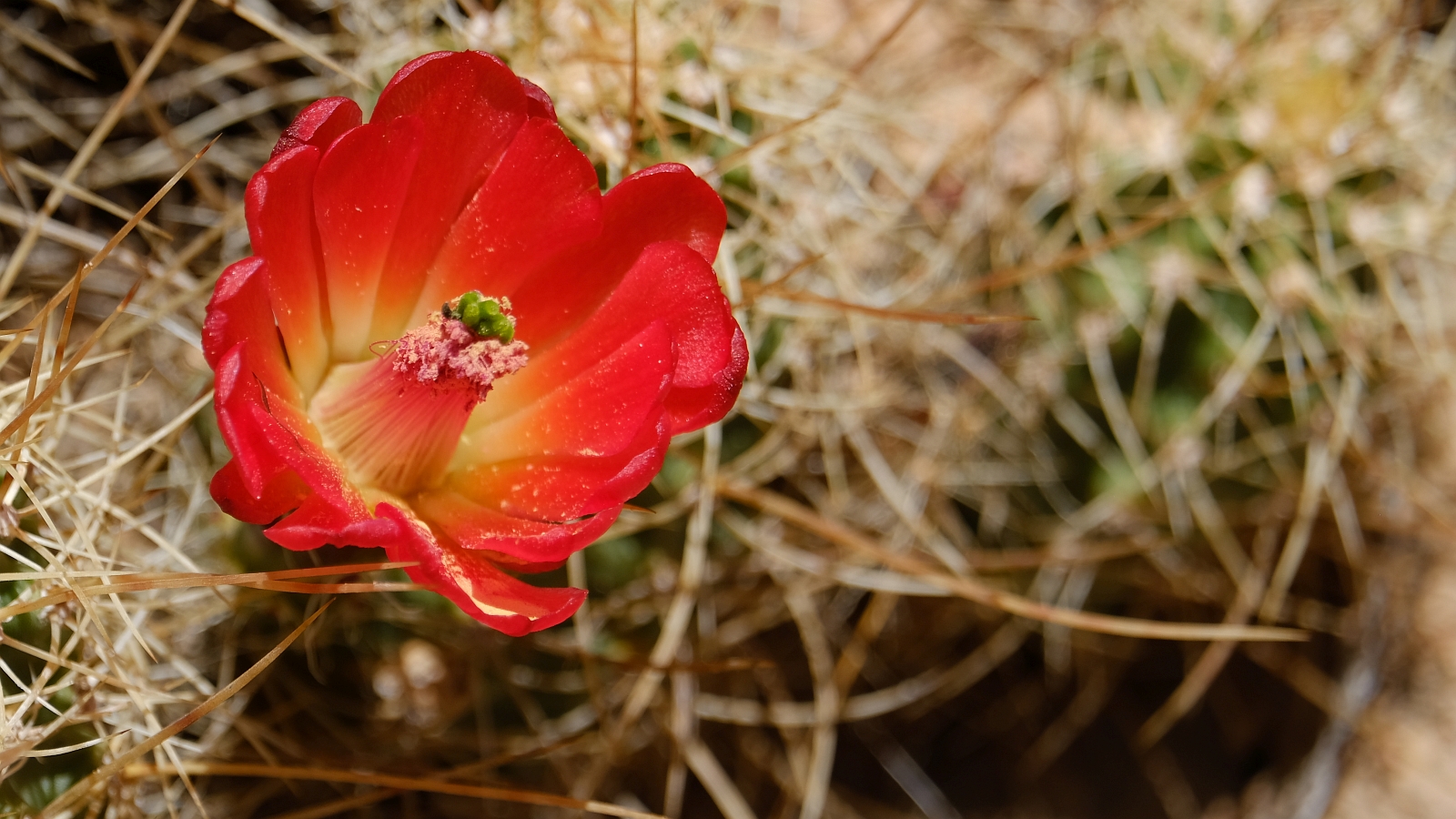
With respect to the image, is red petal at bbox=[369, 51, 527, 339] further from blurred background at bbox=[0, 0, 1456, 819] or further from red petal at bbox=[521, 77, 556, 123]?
blurred background at bbox=[0, 0, 1456, 819]

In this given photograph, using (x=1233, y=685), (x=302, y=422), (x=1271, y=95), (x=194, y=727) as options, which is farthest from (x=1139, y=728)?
(x=302, y=422)

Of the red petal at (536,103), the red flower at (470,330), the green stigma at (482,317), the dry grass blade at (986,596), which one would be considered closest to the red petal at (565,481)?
the red flower at (470,330)

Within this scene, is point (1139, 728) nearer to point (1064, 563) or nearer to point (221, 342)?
point (1064, 563)

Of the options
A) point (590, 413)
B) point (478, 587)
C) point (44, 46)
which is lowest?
point (478, 587)

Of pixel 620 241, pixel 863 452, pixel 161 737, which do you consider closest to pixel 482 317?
pixel 620 241

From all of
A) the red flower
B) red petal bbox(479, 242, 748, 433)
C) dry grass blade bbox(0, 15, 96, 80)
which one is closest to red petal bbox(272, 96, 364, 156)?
the red flower

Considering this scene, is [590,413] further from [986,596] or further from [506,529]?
[986,596]
